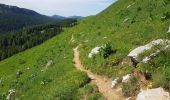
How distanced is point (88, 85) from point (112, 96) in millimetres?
3379

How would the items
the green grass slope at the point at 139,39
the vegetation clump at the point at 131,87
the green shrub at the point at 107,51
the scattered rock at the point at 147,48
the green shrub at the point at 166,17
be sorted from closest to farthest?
the vegetation clump at the point at 131,87
the green grass slope at the point at 139,39
the scattered rock at the point at 147,48
the green shrub at the point at 107,51
the green shrub at the point at 166,17

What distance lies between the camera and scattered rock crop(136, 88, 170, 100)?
18.5 meters

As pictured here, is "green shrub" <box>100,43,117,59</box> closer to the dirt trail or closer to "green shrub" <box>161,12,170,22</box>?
the dirt trail

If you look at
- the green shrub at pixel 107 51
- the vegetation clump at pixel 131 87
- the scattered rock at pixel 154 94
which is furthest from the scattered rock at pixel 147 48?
the green shrub at pixel 107 51

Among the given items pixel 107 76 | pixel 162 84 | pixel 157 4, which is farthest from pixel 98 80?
pixel 157 4

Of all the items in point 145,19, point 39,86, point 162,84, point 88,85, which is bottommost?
point 39,86

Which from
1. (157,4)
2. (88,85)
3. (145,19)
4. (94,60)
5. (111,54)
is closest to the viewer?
(88,85)

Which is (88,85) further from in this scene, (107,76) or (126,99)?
(126,99)

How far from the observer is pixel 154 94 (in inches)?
744

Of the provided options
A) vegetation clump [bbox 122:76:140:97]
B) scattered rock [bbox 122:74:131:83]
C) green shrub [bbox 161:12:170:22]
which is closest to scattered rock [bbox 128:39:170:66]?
scattered rock [bbox 122:74:131:83]

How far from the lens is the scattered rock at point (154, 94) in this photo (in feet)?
60.7

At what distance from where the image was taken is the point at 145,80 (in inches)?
849

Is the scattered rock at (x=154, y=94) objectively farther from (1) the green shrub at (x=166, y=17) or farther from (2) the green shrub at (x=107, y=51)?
(1) the green shrub at (x=166, y=17)

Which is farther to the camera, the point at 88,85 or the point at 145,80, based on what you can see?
the point at 88,85
